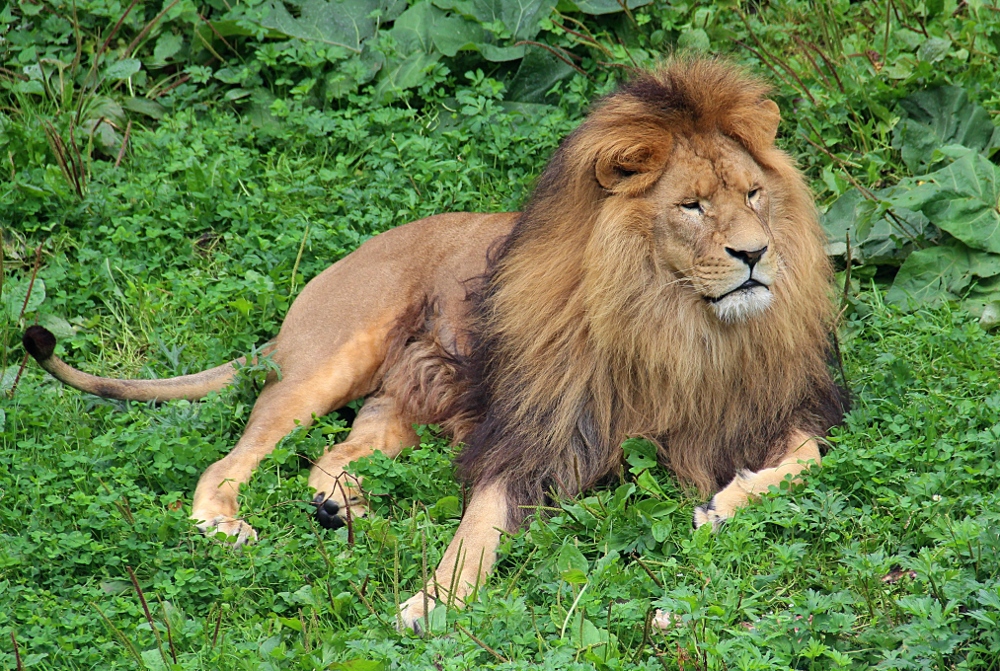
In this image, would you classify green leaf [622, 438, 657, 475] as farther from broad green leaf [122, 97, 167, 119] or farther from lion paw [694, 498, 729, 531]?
broad green leaf [122, 97, 167, 119]

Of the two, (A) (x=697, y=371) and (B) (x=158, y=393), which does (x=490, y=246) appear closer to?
(A) (x=697, y=371)

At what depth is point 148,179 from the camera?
226 inches

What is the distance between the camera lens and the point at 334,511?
4.05 meters

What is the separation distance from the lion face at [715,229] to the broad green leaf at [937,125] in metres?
1.85

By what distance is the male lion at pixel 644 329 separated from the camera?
3537 millimetres

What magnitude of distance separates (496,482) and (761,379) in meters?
0.89

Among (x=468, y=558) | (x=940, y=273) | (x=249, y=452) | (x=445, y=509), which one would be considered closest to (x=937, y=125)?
(x=940, y=273)

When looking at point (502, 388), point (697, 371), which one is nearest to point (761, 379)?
point (697, 371)

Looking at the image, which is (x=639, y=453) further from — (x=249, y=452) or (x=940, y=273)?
(x=940, y=273)

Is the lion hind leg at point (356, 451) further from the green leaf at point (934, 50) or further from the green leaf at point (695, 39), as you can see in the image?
the green leaf at point (934, 50)

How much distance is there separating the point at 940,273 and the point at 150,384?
10.1 feet

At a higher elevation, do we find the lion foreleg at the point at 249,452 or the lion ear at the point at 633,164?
the lion ear at the point at 633,164

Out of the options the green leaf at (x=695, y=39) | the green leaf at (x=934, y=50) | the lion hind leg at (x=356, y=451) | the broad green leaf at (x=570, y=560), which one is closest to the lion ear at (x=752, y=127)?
the broad green leaf at (x=570, y=560)

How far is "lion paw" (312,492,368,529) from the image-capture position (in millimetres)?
4033
